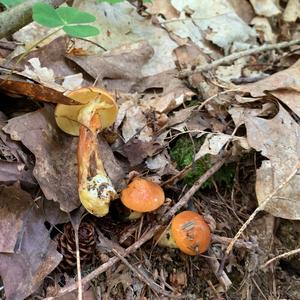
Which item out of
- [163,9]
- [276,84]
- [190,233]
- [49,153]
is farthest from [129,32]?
[190,233]

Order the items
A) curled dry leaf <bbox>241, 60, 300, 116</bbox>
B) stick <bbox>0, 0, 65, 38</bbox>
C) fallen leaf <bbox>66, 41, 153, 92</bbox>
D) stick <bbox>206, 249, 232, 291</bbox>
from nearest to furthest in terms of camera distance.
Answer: stick <bbox>206, 249, 232, 291</bbox>
stick <bbox>0, 0, 65, 38</bbox>
curled dry leaf <bbox>241, 60, 300, 116</bbox>
fallen leaf <bbox>66, 41, 153, 92</bbox>

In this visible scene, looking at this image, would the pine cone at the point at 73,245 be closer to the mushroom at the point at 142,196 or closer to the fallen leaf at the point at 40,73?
the mushroom at the point at 142,196

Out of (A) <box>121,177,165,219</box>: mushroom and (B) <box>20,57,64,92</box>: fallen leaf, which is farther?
(B) <box>20,57,64,92</box>: fallen leaf

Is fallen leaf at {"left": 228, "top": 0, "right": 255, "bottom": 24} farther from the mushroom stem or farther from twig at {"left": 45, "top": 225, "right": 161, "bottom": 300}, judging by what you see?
twig at {"left": 45, "top": 225, "right": 161, "bottom": 300}

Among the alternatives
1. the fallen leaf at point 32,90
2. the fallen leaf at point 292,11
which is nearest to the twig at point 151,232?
the fallen leaf at point 32,90

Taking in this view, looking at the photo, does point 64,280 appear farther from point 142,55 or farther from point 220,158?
point 142,55

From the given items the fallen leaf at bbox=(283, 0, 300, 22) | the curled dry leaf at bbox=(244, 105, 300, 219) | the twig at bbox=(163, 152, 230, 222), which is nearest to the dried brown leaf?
the curled dry leaf at bbox=(244, 105, 300, 219)

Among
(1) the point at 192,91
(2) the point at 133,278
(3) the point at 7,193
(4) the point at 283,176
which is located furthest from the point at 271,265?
(3) the point at 7,193

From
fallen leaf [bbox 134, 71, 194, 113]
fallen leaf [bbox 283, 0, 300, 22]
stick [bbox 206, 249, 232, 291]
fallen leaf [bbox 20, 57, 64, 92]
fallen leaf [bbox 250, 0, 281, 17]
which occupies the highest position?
fallen leaf [bbox 20, 57, 64, 92]
